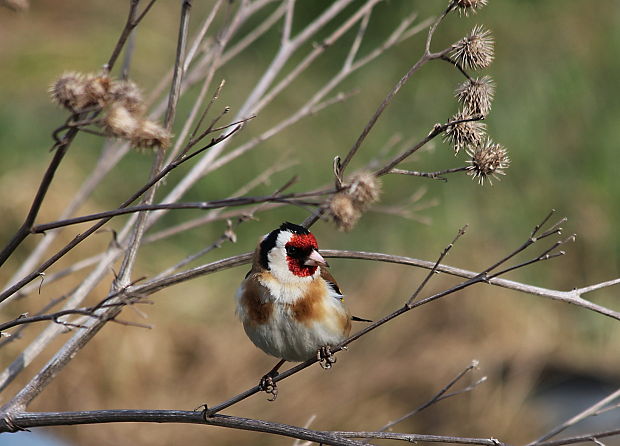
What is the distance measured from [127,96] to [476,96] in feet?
2.32

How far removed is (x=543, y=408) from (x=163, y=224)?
360 centimetres

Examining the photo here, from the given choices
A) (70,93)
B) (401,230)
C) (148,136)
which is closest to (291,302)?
(148,136)

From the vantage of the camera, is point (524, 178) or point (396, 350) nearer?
point (396, 350)

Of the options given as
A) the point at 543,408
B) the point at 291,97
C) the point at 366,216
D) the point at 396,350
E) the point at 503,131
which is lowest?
the point at 543,408

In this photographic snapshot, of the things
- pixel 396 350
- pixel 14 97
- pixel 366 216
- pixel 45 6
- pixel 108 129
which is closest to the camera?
pixel 108 129

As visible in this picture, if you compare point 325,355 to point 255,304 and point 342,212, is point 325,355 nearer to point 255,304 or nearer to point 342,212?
point 255,304

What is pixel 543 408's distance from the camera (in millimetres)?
6730

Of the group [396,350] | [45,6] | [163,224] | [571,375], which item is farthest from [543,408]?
[45,6]

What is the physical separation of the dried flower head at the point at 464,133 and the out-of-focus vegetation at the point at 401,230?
4588 mm

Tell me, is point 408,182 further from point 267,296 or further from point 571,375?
point 267,296

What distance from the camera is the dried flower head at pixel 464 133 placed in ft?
5.91

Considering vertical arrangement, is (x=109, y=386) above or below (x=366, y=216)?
below

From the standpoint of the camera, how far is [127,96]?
1.59 meters

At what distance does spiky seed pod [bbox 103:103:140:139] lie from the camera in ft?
4.99
